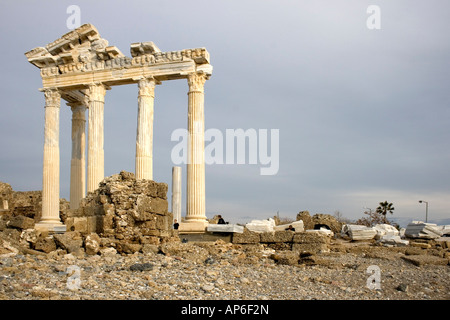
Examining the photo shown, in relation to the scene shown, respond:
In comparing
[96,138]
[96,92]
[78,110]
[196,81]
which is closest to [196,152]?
[196,81]

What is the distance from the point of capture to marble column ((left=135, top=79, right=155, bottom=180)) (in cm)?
2100

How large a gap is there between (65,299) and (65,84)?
1819 cm

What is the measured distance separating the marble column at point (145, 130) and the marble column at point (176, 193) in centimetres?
109

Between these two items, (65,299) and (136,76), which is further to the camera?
(136,76)

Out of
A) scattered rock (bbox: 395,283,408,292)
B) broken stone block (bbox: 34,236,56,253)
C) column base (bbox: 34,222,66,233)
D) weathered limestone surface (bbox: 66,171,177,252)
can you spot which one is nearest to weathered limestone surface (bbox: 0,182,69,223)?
column base (bbox: 34,222,66,233)

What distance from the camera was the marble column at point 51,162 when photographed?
75.5 feet

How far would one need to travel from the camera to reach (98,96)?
2261 cm

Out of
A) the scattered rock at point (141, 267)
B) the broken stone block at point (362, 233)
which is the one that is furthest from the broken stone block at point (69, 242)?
the broken stone block at point (362, 233)

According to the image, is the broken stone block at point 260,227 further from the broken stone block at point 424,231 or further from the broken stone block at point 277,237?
the broken stone block at point 424,231

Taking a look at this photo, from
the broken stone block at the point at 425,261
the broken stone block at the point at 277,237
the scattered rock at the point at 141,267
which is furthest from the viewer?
the broken stone block at the point at 277,237
